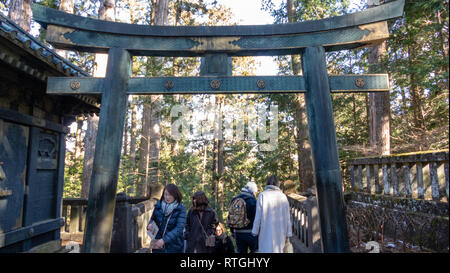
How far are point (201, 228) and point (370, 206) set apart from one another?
3.75 meters

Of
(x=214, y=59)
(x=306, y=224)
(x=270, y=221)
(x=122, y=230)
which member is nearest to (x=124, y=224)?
(x=122, y=230)

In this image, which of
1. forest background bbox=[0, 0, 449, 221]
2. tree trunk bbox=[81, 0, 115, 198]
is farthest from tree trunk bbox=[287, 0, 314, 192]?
tree trunk bbox=[81, 0, 115, 198]

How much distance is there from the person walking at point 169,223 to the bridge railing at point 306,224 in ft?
8.67

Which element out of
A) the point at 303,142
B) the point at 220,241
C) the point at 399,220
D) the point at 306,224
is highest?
the point at 303,142

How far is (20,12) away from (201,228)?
1116 centimetres

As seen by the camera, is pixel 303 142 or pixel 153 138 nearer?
pixel 303 142

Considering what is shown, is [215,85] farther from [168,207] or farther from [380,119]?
[380,119]

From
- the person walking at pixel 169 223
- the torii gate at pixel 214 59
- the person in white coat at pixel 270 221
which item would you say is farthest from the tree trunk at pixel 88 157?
the person in white coat at pixel 270 221

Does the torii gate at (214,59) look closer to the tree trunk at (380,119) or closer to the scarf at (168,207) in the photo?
the scarf at (168,207)

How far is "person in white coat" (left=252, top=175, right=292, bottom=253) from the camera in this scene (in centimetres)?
405

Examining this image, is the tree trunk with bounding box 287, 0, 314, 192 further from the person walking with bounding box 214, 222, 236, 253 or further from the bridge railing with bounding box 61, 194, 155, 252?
the person walking with bounding box 214, 222, 236, 253

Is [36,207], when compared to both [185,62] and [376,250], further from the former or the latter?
[185,62]

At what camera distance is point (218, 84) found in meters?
4.38

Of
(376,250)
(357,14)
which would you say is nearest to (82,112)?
(357,14)
